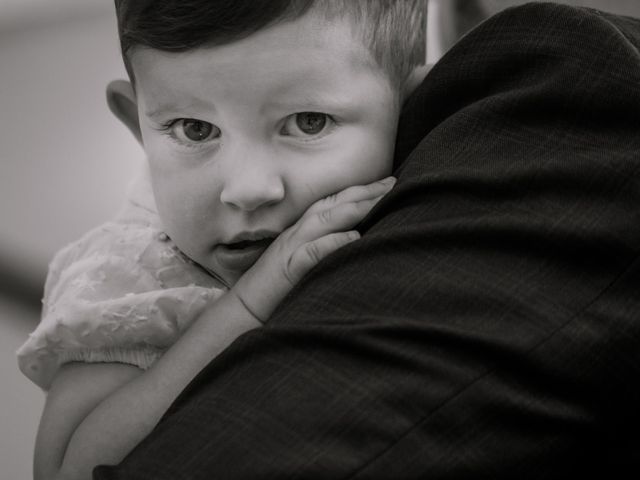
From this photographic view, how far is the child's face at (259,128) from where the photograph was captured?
0.82 metres

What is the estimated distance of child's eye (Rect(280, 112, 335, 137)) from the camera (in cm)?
85

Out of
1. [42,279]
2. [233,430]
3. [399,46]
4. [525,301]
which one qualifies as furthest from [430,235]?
[42,279]

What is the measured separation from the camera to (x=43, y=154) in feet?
6.31

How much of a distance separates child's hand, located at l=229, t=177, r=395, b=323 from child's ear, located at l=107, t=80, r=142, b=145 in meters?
0.32

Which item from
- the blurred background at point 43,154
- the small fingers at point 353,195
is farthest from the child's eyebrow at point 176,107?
the blurred background at point 43,154

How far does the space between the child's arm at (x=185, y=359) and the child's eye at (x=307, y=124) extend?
0.22 ft

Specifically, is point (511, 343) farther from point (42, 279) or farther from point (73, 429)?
point (42, 279)

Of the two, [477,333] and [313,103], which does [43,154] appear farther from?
[477,333]

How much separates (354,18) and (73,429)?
19.1 inches

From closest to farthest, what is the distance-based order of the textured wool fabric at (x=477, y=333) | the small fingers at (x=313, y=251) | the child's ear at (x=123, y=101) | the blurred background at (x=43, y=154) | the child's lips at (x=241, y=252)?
the textured wool fabric at (x=477, y=333)
the small fingers at (x=313, y=251)
the child's lips at (x=241, y=252)
the child's ear at (x=123, y=101)
the blurred background at (x=43, y=154)

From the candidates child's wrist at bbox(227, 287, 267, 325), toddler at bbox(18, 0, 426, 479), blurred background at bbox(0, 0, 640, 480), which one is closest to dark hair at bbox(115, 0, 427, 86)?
toddler at bbox(18, 0, 426, 479)

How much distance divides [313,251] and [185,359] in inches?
6.4

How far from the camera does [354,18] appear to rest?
857 mm

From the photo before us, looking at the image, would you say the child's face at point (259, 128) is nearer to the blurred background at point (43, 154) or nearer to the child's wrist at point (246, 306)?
the child's wrist at point (246, 306)
